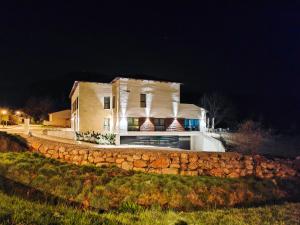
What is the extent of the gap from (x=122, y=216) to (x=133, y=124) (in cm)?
1977

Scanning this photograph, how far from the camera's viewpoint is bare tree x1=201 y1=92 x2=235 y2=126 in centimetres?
3716

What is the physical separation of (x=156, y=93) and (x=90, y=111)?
7.03m

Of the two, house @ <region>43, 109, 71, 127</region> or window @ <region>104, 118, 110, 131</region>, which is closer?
window @ <region>104, 118, 110, 131</region>

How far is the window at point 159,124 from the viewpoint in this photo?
27.5 m

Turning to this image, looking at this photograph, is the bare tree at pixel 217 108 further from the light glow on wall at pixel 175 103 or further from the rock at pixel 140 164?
the rock at pixel 140 164

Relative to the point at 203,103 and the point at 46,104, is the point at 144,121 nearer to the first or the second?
the point at 203,103

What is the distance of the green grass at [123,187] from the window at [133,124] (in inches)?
514

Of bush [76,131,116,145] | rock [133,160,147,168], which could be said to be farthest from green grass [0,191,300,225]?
bush [76,131,116,145]

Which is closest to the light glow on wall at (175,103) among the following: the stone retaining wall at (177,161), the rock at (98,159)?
the stone retaining wall at (177,161)

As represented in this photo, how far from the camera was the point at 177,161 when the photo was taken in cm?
1381

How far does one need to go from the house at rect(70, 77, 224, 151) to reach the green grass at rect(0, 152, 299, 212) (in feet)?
37.3

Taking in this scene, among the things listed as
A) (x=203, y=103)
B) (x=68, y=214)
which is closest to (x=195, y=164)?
(x=68, y=214)

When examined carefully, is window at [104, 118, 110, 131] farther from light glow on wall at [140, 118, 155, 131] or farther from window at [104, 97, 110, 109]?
light glow on wall at [140, 118, 155, 131]

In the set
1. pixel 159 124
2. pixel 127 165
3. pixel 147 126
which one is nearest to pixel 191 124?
pixel 159 124
